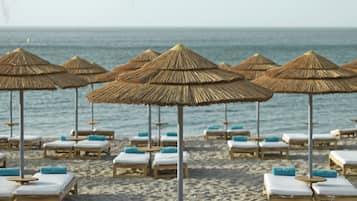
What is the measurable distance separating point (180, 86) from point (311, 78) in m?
3.38

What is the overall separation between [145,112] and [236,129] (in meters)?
12.7

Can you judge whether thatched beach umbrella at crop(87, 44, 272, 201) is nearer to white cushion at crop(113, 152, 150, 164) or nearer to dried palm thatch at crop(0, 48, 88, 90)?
dried palm thatch at crop(0, 48, 88, 90)

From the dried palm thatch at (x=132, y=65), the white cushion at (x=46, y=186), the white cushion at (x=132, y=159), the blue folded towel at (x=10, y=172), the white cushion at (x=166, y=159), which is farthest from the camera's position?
the dried palm thatch at (x=132, y=65)

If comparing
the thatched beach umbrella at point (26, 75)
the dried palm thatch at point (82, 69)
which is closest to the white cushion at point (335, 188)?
the thatched beach umbrella at point (26, 75)

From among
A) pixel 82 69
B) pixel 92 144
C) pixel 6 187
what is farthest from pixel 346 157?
pixel 82 69

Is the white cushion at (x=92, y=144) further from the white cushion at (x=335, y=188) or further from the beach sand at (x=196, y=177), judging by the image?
the white cushion at (x=335, y=188)

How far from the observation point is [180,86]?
6.97 m

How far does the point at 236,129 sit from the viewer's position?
1803 cm

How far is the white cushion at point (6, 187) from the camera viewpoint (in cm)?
925

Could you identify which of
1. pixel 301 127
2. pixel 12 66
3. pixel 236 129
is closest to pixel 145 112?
pixel 301 127

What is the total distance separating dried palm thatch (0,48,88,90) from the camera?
9.41m

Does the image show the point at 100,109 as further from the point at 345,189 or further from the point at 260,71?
the point at 345,189

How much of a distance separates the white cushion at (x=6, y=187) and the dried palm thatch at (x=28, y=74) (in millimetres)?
1521

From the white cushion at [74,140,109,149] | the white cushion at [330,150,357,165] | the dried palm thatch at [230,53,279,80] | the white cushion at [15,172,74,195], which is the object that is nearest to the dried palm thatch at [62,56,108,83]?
the white cushion at [74,140,109,149]
